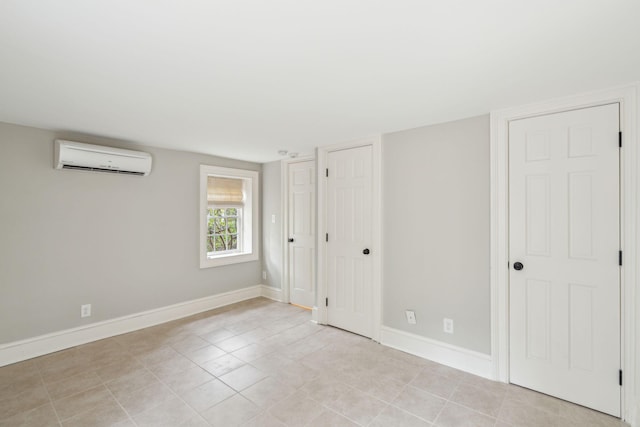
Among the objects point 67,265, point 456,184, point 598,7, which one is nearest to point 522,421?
point 456,184

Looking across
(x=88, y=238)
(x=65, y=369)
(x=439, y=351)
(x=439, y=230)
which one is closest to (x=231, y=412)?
(x=65, y=369)

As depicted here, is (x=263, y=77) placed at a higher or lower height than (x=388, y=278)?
higher

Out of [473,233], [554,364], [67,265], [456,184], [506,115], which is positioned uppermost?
[506,115]

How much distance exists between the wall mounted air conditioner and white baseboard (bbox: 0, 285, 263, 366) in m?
1.71

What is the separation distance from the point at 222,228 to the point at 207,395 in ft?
9.10

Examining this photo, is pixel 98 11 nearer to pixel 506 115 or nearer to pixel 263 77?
pixel 263 77

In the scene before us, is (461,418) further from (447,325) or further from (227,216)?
(227,216)

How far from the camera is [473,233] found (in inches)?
103

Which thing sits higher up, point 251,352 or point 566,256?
point 566,256

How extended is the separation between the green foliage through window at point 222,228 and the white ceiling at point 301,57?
212 centimetres

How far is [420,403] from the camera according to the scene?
2.20 metres

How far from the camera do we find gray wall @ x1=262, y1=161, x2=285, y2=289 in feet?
15.5

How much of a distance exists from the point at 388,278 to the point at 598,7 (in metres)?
2.51

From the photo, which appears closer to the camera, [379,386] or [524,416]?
[524,416]
